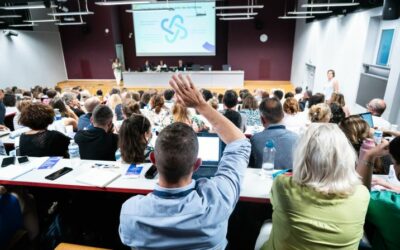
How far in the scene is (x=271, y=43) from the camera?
12.3m

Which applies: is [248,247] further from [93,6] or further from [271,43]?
[93,6]

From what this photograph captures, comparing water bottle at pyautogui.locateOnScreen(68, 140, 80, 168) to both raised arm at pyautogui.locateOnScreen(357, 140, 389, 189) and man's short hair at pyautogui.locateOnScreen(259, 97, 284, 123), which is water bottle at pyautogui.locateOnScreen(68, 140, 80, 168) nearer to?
man's short hair at pyautogui.locateOnScreen(259, 97, 284, 123)

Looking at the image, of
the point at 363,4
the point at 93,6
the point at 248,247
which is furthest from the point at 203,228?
the point at 93,6

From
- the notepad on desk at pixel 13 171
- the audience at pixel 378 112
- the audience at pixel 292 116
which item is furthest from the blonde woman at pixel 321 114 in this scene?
the notepad on desk at pixel 13 171

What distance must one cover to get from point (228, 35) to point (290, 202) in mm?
12168

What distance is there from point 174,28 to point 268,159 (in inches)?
447

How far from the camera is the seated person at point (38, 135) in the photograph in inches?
102

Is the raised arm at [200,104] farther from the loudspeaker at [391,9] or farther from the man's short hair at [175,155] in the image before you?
the loudspeaker at [391,9]

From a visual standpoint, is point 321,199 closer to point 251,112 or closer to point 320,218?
point 320,218

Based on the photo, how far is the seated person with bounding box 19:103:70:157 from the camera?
258cm

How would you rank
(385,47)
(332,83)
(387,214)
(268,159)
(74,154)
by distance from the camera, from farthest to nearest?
1. (332,83)
2. (385,47)
3. (74,154)
4. (268,159)
5. (387,214)

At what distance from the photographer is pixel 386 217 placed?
1395 millimetres

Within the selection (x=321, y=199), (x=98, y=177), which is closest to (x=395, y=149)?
(x=321, y=199)

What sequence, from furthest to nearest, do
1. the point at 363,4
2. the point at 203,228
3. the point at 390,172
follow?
the point at 363,4, the point at 390,172, the point at 203,228
